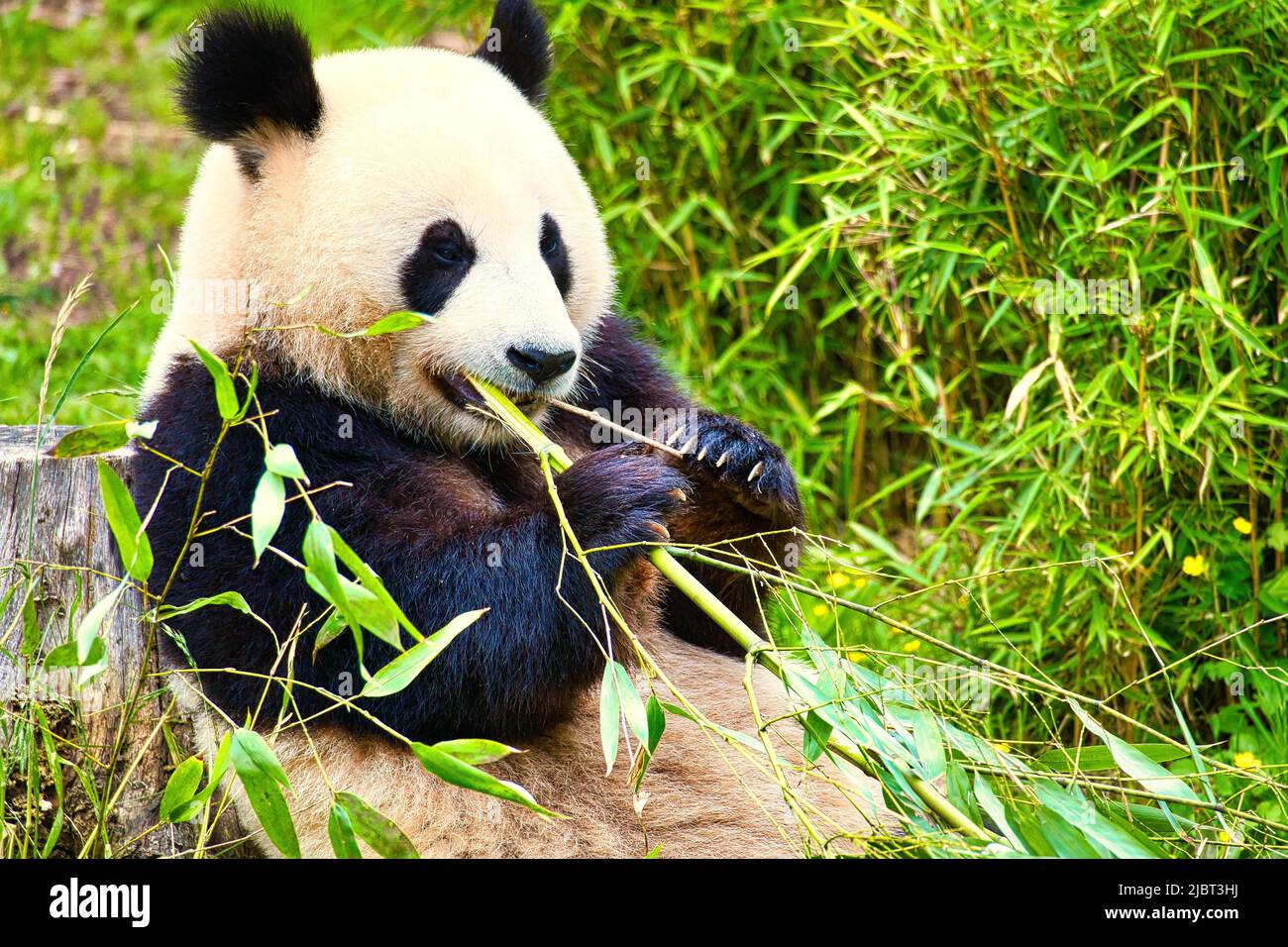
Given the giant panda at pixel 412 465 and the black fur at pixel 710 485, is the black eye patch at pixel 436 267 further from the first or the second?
the black fur at pixel 710 485

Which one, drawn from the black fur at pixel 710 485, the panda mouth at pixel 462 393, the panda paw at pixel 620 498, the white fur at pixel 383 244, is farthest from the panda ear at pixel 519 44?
the panda paw at pixel 620 498

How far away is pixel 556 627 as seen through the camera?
2949 mm

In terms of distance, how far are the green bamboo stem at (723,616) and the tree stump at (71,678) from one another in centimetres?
116

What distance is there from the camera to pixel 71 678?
3.46 meters

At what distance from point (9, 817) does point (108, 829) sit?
A: 0.96 feet

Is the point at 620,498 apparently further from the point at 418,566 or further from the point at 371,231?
the point at 371,231

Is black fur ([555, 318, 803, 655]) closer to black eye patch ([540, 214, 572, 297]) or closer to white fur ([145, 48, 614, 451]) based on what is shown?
black eye patch ([540, 214, 572, 297])

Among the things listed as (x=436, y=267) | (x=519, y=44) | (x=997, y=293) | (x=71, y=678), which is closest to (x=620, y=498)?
(x=436, y=267)

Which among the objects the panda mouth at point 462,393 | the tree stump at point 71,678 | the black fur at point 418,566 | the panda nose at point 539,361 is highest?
the panda nose at point 539,361

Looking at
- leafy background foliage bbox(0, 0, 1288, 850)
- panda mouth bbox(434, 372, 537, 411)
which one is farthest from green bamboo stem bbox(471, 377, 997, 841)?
leafy background foliage bbox(0, 0, 1288, 850)

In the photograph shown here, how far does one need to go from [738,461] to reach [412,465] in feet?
2.74

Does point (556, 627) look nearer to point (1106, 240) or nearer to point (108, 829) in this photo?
point (108, 829)

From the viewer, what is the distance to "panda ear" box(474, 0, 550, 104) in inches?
145

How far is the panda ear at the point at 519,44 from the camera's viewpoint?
3.69 m
